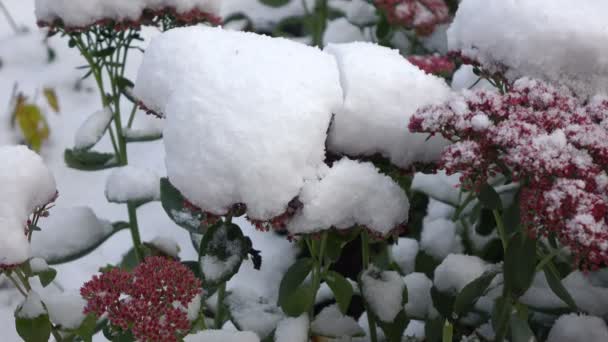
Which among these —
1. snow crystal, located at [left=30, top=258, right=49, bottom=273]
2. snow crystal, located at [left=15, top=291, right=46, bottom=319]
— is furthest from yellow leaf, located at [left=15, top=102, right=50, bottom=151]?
snow crystal, located at [left=15, top=291, right=46, bottom=319]

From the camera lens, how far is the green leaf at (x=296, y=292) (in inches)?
38.2

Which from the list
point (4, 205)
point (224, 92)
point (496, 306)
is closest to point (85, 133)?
point (4, 205)

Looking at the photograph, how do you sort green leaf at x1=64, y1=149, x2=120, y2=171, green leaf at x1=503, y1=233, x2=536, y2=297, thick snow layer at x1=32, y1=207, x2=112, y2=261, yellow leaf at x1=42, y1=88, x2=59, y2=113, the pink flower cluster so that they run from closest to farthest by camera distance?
1. the pink flower cluster
2. green leaf at x1=503, y1=233, x2=536, y2=297
3. thick snow layer at x1=32, y1=207, x2=112, y2=261
4. green leaf at x1=64, y1=149, x2=120, y2=171
5. yellow leaf at x1=42, y1=88, x2=59, y2=113

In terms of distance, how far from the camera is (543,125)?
80cm

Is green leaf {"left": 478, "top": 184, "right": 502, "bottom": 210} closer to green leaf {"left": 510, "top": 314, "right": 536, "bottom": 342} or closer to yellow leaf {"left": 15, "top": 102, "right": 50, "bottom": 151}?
green leaf {"left": 510, "top": 314, "right": 536, "bottom": 342}

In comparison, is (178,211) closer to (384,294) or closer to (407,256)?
(384,294)

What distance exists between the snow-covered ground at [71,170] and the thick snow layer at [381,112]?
1.53 ft

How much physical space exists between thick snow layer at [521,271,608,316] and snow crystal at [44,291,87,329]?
26.9 inches

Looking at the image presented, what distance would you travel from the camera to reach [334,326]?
1.01 meters

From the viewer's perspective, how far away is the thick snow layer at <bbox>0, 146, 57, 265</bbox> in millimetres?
793

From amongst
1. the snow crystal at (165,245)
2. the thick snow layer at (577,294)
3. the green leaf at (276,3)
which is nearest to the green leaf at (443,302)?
the thick snow layer at (577,294)

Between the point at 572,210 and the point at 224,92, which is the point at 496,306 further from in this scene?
Answer: the point at 224,92

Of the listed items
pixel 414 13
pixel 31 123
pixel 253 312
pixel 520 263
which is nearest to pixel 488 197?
pixel 520 263

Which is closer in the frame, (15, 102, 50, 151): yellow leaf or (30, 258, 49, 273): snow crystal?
(30, 258, 49, 273): snow crystal
